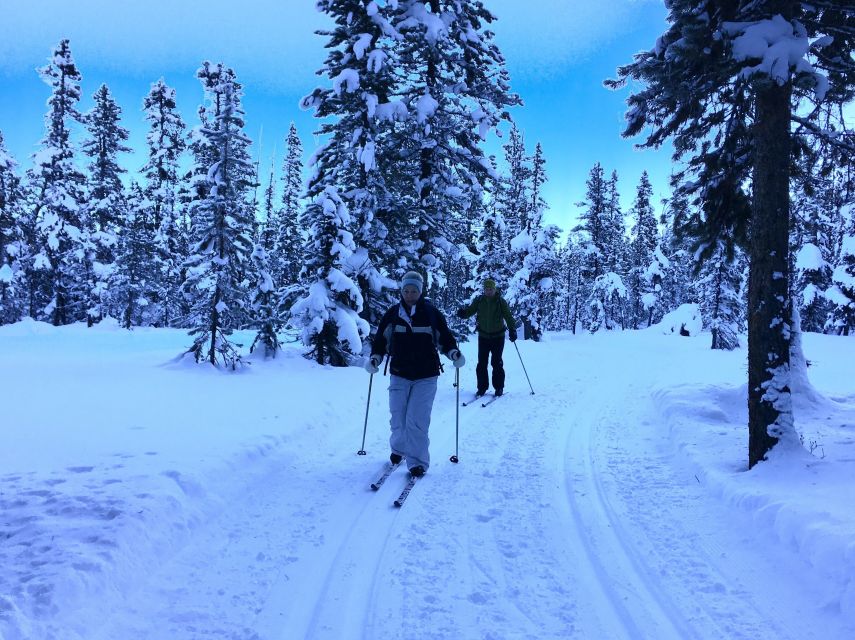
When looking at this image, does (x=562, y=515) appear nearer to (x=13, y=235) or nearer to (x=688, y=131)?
(x=688, y=131)

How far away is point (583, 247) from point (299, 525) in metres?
42.7

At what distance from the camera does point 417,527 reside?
193 inches

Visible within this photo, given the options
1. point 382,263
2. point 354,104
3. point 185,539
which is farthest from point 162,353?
point 185,539

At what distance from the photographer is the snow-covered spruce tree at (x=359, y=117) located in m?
14.3

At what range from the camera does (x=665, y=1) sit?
7.60m

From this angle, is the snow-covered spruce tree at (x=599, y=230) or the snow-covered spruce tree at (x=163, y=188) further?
the snow-covered spruce tree at (x=599, y=230)

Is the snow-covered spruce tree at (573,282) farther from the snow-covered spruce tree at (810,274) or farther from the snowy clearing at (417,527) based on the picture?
the snowy clearing at (417,527)

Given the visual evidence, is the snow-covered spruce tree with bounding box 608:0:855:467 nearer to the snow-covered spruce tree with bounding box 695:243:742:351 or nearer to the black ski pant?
the black ski pant

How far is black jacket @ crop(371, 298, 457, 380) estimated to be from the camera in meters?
6.61

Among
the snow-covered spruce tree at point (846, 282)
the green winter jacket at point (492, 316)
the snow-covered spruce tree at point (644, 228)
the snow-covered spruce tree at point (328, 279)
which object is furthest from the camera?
the snow-covered spruce tree at point (644, 228)

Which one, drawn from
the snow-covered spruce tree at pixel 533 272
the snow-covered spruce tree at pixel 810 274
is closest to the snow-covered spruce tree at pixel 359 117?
the snow-covered spruce tree at pixel 533 272

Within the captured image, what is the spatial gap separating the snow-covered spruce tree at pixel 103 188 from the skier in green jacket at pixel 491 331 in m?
29.0

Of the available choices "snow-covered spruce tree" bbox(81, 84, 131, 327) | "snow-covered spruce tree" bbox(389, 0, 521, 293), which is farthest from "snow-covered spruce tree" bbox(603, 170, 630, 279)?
"snow-covered spruce tree" bbox(81, 84, 131, 327)

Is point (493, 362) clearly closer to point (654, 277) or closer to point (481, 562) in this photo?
point (481, 562)
